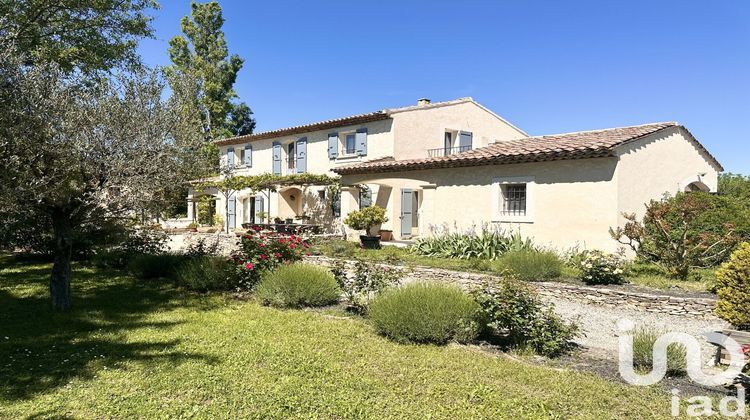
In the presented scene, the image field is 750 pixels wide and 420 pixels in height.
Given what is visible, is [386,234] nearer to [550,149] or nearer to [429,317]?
[550,149]

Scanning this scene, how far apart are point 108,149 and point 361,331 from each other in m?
4.82

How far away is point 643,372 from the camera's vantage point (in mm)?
4910

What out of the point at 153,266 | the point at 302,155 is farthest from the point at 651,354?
the point at 302,155

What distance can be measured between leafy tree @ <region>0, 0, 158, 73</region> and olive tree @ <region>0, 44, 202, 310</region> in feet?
15.0

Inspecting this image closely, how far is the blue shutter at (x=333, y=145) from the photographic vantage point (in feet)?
72.5

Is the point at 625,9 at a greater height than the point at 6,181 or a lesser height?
greater

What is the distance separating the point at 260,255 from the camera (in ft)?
31.0

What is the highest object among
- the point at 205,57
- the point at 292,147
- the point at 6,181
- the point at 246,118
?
the point at 205,57

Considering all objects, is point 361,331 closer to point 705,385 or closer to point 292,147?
point 705,385

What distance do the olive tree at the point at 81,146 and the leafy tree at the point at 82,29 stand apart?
4.58 meters

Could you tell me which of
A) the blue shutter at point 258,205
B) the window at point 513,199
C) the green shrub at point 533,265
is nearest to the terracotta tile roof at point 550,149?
the window at point 513,199

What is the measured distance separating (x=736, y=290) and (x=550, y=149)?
8.00 meters

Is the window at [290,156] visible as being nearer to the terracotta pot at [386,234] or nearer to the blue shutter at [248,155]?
the blue shutter at [248,155]

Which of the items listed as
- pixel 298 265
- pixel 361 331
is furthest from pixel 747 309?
pixel 298 265
